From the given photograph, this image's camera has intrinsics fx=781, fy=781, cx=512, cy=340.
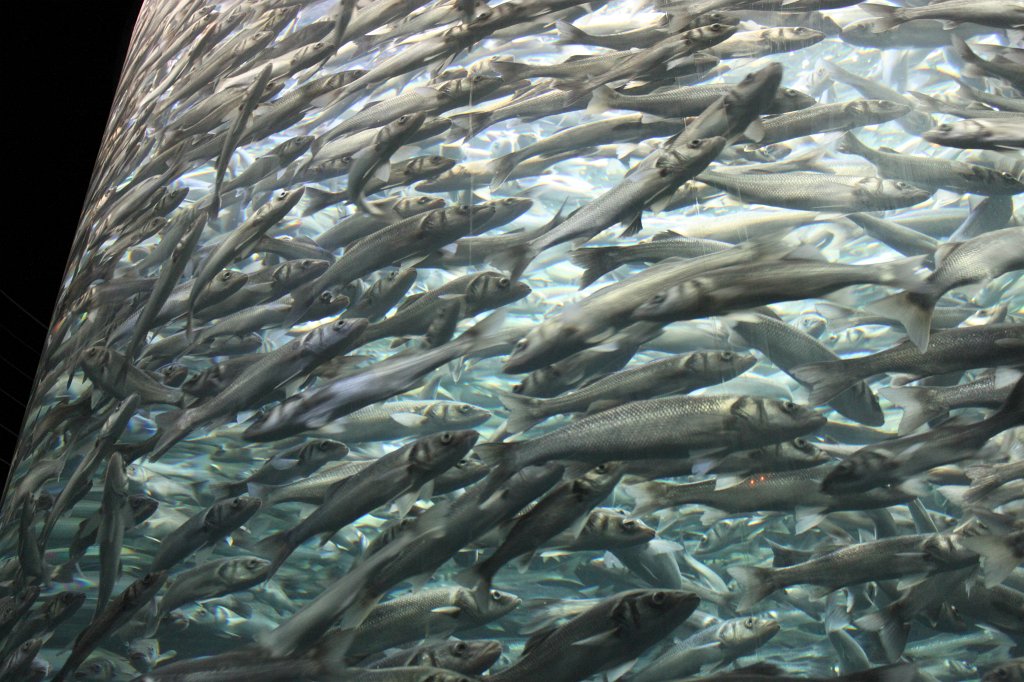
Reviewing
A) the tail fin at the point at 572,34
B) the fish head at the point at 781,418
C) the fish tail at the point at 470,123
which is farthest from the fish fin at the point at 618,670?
the tail fin at the point at 572,34

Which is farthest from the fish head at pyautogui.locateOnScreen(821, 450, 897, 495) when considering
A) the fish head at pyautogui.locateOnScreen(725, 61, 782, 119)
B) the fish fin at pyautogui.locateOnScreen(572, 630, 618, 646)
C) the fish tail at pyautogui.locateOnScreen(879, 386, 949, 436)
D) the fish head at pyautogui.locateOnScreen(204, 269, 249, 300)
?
the fish head at pyautogui.locateOnScreen(204, 269, 249, 300)

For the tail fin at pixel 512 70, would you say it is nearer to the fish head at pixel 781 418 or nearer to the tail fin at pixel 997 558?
the fish head at pixel 781 418

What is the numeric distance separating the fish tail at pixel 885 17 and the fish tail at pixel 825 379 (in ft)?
3.36

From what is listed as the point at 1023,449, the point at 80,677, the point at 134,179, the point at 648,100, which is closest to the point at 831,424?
the point at 1023,449

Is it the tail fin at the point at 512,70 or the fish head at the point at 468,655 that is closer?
the fish head at the point at 468,655

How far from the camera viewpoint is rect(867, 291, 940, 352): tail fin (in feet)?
4.82

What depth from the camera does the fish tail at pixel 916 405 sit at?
154 cm

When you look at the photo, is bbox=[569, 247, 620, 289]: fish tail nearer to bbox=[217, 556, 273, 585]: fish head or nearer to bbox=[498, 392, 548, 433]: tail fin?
bbox=[498, 392, 548, 433]: tail fin

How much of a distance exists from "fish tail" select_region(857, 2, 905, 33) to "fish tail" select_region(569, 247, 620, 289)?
93 cm

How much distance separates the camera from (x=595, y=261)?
1.88 m

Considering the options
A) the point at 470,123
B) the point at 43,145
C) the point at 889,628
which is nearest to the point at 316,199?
the point at 470,123

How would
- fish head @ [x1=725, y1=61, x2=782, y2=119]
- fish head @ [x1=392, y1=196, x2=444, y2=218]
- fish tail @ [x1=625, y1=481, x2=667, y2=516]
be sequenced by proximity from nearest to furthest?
fish tail @ [x1=625, y1=481, x2=667, y2=516] → fish head @ [x1=725, y1=61, x2=782, y2=119] → fish head @ [x1=392, y1=196, x2=444, y2=218]

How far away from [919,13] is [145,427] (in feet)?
8.17

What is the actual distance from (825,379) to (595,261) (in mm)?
600
